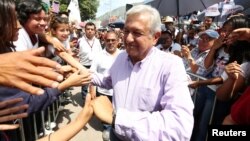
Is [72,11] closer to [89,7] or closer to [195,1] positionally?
[195,1]

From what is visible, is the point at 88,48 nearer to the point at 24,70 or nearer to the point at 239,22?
the point at 239,22

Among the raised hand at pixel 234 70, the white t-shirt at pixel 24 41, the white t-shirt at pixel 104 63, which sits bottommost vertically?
the white t-shirt at pixel 104 63

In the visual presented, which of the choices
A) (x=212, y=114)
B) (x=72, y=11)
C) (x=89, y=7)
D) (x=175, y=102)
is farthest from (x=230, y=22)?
(x=89, y=7)

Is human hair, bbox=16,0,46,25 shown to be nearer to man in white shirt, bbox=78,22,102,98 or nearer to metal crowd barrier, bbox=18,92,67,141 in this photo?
metal crowd barrier, bbox=18,92,67,141

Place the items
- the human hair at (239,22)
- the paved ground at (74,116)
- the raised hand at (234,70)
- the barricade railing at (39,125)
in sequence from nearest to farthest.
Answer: the raised hand at (234,70), the barricade railing at (39,125), the human hair at (239,22), the paved ground at (74,116)

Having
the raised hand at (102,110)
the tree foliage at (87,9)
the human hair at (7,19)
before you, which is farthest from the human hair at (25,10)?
the tree foliage at (87,9)

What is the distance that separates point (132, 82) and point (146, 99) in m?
0.19

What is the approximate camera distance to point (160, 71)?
6.89ft

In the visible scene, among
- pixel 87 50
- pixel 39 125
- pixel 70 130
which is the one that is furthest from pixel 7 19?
pixel 87 50

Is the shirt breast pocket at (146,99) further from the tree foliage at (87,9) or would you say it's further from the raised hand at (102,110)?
the tree foliage at (87,9)

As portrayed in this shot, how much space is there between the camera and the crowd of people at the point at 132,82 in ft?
2.60

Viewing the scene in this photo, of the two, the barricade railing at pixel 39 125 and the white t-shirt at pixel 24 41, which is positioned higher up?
the white t-shirt at pixel 24 41

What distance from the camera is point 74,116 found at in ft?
18.9

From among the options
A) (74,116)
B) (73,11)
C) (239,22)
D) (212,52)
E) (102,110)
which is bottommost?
(74,116)
